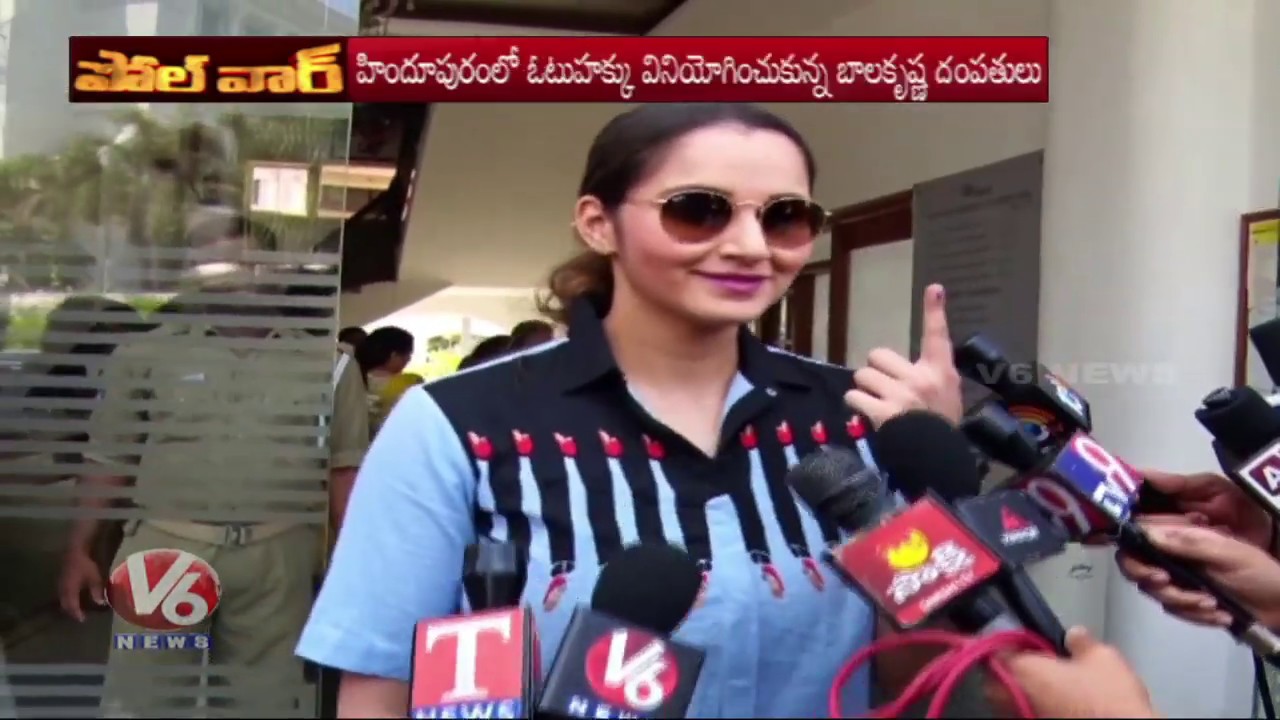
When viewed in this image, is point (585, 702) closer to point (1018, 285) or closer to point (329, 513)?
point (329, 513)

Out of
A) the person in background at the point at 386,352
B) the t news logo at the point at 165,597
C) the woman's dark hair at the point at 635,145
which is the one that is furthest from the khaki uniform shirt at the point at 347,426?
the person in background at the point at 386,352

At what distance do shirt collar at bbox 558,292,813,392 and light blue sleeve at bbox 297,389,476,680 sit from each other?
0.16 m

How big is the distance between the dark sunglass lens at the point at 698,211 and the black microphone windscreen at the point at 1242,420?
22.2 inches

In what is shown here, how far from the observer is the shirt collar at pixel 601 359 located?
1346 mm

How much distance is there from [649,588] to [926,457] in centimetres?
28

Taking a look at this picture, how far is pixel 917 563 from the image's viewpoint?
0.96m

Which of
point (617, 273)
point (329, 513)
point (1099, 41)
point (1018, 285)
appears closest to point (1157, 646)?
point (1018, 285)

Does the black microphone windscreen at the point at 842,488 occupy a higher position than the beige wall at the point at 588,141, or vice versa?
the beige wall at the point at 588,141

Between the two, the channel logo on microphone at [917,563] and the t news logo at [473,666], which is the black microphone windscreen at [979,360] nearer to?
the channel logo on microphone at [917,563]

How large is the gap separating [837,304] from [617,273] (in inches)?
169

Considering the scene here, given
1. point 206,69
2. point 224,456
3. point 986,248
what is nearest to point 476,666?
point 224,456

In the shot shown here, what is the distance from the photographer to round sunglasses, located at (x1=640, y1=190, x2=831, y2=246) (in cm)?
130

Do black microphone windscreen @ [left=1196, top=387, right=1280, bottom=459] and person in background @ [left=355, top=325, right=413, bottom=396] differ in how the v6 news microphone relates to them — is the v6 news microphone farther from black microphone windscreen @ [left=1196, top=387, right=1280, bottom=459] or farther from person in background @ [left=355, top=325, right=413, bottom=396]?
person in background @ [left=355, top=325, right=413, bottom=396]

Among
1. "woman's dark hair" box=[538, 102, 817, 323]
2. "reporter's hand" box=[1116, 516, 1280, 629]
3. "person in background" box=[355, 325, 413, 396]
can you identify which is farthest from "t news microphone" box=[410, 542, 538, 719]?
"person in background" box=[355, 325, 413, 396]
